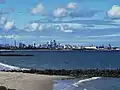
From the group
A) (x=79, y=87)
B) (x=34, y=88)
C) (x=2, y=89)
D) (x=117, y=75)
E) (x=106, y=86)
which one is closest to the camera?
(x=2, y=89)

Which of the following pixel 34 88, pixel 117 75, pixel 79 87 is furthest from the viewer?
pixel 117 75

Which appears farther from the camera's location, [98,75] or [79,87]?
Result: [98,75]

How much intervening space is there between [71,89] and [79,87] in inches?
121

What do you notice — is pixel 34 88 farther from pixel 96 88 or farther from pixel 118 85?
pixel 118 85

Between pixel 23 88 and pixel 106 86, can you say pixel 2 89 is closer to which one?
pixel 23 88

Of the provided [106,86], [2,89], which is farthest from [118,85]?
[2,89]

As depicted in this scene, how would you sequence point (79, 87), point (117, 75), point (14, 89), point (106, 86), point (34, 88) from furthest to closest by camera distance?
point (117, 75) < point (106, 86) < point (79, 87) < point (34, 88) < point (14, 89)

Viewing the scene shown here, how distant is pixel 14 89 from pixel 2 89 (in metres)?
5.57

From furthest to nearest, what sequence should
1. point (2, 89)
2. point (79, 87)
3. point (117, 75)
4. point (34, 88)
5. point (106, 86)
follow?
point (117, 75) → point (106, 86) → point (79, 87) → point (34, 88) → point (2, 89)

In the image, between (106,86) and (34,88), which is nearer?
(34,88)

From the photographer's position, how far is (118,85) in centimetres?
5594

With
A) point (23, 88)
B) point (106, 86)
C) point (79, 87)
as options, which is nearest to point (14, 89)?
point (23, 88)

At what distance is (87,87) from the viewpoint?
52.0 m

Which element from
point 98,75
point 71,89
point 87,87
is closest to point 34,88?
point 71,89
